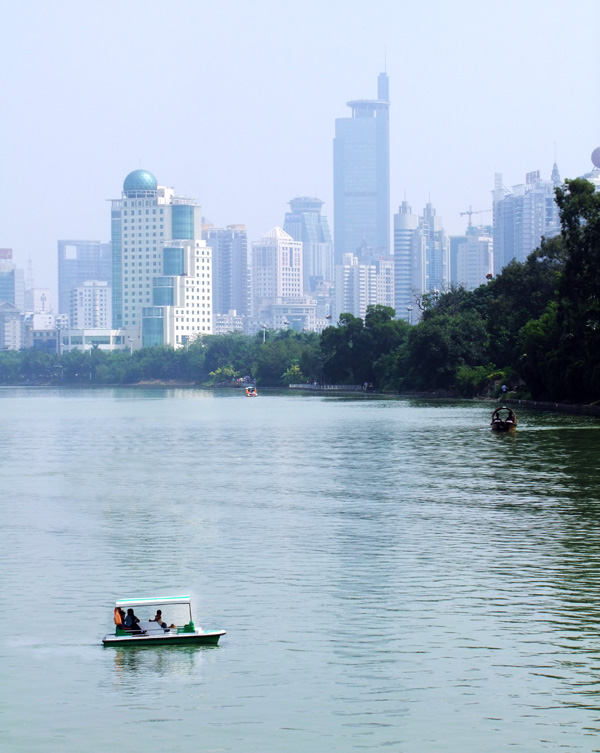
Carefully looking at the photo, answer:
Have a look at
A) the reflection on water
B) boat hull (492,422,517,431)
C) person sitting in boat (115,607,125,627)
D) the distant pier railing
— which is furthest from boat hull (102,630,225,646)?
the distant pier railing

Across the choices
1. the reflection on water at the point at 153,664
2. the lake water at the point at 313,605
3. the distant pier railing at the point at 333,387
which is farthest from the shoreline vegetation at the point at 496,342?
the reflection on water at the point at 153,664

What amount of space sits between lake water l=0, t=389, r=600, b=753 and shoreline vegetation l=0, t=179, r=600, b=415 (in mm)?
24739

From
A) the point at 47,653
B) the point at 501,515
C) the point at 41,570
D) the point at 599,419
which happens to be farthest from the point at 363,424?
the point at 47,653

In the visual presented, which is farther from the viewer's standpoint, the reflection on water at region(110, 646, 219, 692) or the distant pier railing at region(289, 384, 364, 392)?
the distant pier railing at region(289, 384, 364, 392)

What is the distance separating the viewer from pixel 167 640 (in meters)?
16.7

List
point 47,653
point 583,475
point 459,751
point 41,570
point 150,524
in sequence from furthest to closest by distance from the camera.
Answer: point 583,475 < point 150,524 < point 41,570 < point 47,653 < point 459,751

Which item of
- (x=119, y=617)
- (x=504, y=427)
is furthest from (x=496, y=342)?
(x=119, y=617)

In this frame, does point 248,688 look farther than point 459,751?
Yes

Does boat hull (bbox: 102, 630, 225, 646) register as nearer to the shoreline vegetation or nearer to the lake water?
the lake water

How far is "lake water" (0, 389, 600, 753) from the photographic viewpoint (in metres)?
13.8

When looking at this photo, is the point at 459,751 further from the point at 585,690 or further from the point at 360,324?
the point at 360,324

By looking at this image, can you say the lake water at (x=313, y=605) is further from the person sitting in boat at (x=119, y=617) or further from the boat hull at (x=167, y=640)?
the person sitting in boat at (x=119, y=617)

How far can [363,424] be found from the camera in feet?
216

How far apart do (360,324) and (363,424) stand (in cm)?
6532
